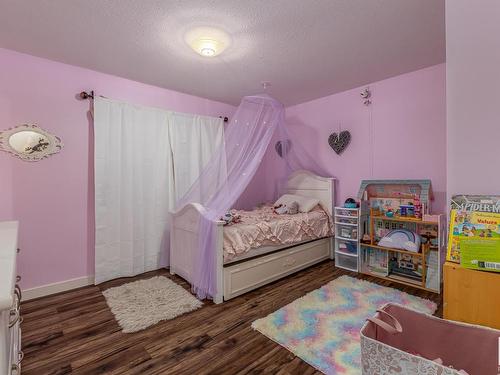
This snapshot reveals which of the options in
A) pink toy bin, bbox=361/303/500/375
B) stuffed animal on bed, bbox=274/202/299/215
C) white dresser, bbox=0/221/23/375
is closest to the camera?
white dresser, bbox=0/221/23/375

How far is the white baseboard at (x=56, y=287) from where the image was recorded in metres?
→ 2.82

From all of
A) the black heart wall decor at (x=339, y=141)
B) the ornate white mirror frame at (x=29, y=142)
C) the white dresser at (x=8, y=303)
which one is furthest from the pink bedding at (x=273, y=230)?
the ornate white mirror frame at (x=29, y=142)

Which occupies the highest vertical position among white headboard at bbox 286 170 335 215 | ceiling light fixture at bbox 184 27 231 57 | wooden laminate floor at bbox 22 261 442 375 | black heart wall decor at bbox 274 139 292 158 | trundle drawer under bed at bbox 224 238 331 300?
ceiling light fixture at bbox 184 27 231 57

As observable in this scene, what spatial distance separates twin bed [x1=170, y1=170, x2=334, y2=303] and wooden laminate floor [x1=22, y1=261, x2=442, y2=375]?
297 mm

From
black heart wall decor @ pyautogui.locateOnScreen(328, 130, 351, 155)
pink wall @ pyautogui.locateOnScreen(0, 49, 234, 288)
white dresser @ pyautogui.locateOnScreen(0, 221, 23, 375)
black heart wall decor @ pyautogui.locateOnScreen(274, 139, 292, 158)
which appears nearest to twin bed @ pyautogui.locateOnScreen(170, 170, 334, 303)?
black heart wall decor @ pyautogui.locateOnScreen(328, 130, 351, 155)

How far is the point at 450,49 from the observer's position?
158cm

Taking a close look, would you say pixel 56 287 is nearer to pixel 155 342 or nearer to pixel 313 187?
pixel 155 342

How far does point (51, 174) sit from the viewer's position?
296 cm

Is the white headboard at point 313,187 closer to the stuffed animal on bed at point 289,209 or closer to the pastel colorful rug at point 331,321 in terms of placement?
the stuffed animal on bed at point 289,209

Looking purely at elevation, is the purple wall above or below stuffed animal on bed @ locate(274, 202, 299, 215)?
above

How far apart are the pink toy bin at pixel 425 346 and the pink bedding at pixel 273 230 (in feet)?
5.61

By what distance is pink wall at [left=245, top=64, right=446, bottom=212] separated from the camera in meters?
3.14

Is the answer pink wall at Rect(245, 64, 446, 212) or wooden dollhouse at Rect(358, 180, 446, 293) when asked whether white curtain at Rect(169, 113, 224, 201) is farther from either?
wooden dollhouse at Rect(358, 180, 446, 293)

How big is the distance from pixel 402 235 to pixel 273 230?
1.62 meters
